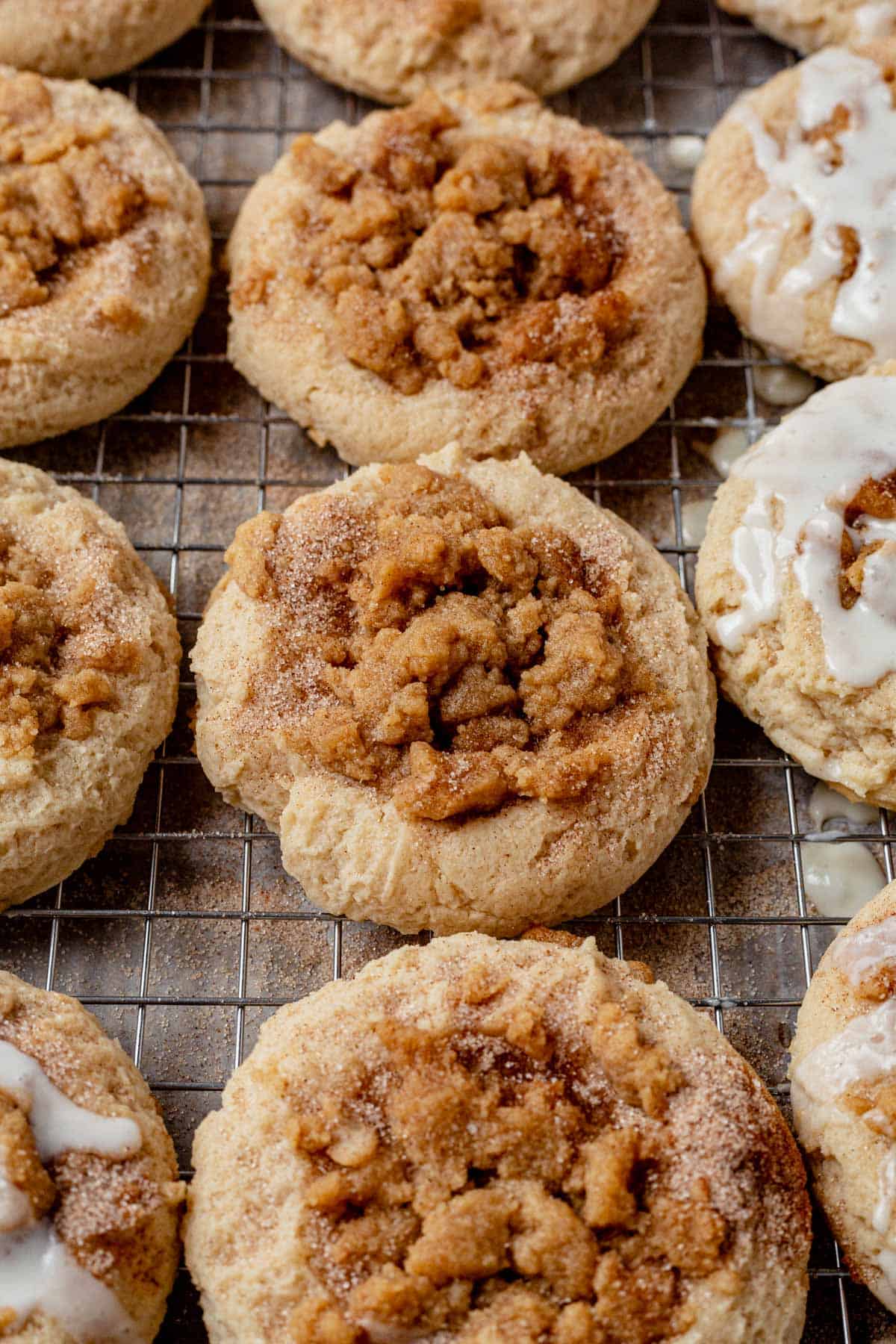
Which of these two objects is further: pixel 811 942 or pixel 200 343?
pixel 200 343

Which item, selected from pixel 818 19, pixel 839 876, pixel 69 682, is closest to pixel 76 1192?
pixel 69 682

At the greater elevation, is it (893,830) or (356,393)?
(356,393)

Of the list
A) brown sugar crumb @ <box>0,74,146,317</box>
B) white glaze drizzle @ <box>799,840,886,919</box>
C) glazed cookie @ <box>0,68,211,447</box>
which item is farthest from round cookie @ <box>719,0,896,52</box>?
white glaze drizzle @ <box>799,840,886,919</box>

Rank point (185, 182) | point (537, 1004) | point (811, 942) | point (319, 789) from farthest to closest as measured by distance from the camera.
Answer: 1. point (185, 182)
2. point (811, 942)
3. point (319, 789)
4. point (537, 1004)

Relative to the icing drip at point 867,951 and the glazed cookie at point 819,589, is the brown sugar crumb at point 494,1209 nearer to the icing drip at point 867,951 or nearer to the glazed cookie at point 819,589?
the icing drip at point 867,951

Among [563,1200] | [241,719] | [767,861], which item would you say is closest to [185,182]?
[241,719]

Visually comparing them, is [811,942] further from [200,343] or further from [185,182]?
[185,182]

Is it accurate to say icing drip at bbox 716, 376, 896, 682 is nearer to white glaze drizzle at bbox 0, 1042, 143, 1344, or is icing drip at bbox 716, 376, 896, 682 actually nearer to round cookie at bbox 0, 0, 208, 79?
white glaze drizzle at bbox 0, 1042, 143, 1344
